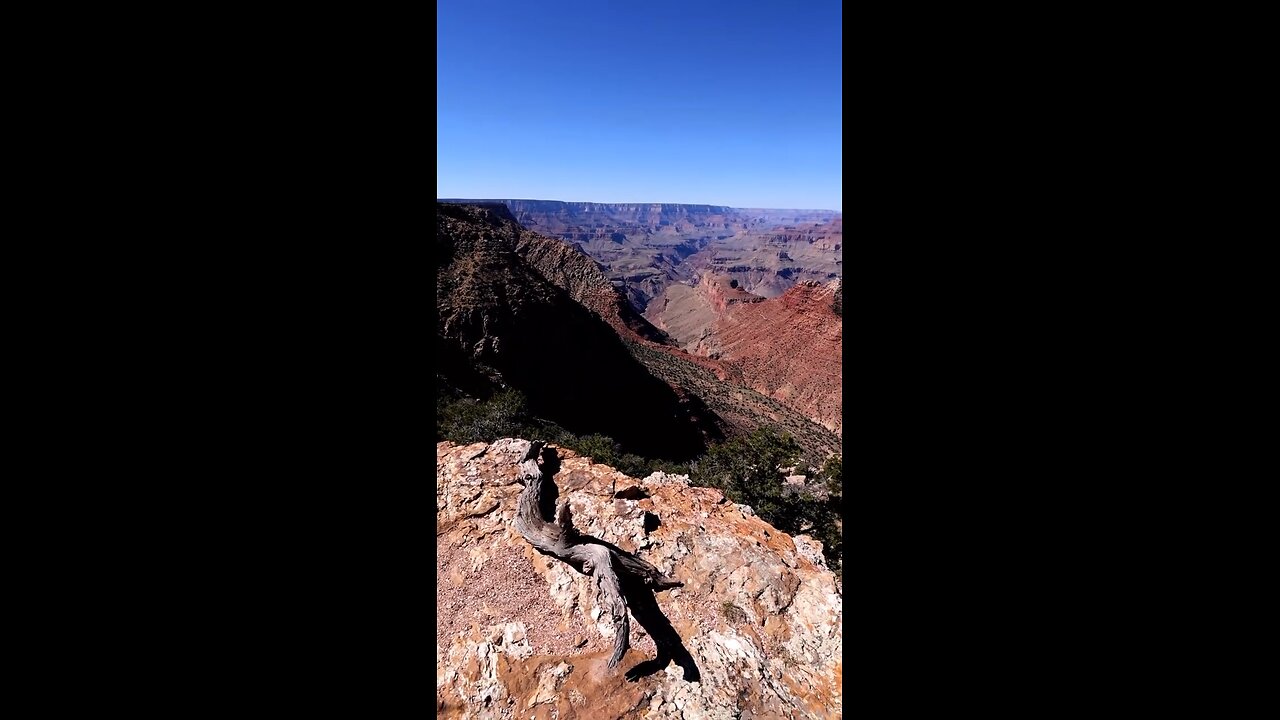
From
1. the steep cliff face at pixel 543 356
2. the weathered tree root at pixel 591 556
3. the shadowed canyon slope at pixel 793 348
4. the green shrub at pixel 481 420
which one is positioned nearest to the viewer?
the weathered tree root at pixel 591 556

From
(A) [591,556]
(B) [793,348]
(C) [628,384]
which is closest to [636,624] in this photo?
(A) [591,556]

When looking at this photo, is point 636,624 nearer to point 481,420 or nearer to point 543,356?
point 481,420

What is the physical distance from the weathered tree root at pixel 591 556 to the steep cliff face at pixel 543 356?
17.2 m

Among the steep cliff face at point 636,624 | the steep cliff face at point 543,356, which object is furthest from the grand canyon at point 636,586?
the steep cliff face at point 543,356

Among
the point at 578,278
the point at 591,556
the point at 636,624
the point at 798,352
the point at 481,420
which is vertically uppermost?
the point at 578,278

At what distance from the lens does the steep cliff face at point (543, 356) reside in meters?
27.3

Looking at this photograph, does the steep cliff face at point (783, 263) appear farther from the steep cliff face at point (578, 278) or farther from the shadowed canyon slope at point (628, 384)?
the shadowed canyon slope at point (628, 384)

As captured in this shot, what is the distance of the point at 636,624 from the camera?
5.73 meters

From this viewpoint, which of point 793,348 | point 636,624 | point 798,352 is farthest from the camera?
point 793,348

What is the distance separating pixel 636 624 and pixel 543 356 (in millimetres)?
26618

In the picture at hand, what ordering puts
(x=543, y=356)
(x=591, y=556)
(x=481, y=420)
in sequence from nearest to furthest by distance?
(x=591, y=556) < (x=481, y=420) < (x=543, y=356)
